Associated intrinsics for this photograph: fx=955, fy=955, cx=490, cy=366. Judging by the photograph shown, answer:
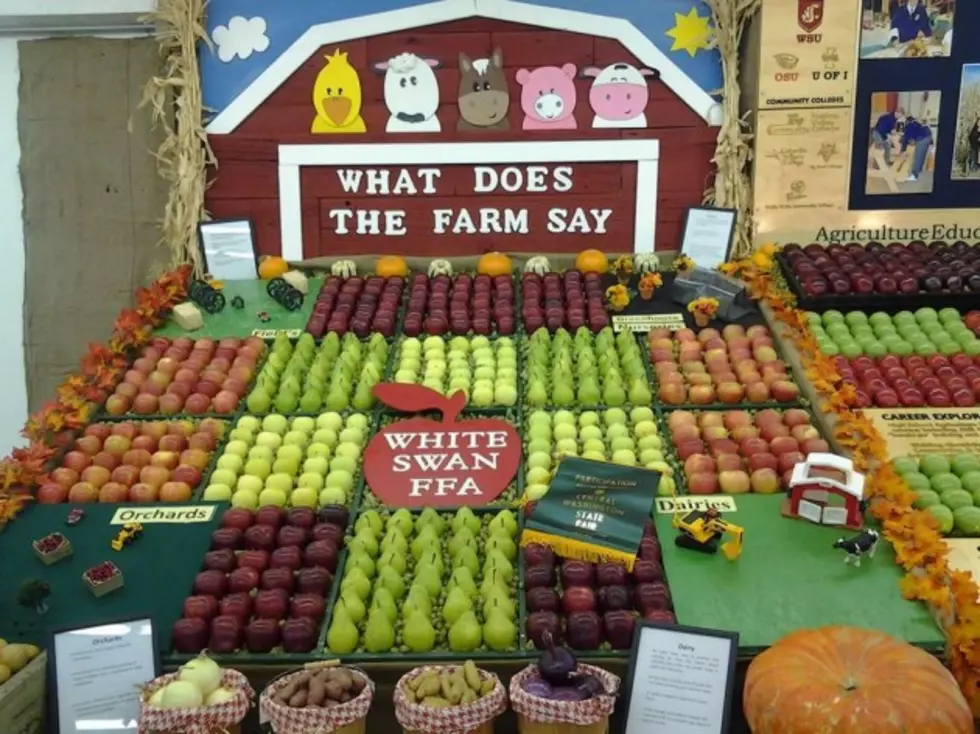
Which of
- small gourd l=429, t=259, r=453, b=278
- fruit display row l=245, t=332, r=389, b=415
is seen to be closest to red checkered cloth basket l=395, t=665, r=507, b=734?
fruit display row l=245, t=332, r=389, b=415

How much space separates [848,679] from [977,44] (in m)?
3.28

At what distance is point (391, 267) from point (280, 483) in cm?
167

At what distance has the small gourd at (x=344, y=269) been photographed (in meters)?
4.46

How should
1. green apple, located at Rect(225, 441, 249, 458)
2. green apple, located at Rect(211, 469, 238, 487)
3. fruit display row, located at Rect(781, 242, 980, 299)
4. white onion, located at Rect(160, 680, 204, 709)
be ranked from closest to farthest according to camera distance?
1. white onion, located at Rect(160, 680, 204, 709)
2. green apple, located at Rect(211, 469, 238, 487)
3. green apple, located at Rect(225, 441, 249, 458)
4. fruit display row, located at Rect(781, 242, 980, 299)

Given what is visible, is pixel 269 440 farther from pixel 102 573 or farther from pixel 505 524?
pixel 505 524

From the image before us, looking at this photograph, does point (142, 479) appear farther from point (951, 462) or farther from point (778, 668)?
point (951, 462)

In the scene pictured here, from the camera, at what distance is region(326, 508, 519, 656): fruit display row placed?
7.71ft

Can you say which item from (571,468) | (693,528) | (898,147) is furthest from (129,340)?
(898,147)

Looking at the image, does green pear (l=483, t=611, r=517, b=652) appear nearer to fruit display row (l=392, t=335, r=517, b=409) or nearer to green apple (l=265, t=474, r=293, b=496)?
green apple (l=265, t=474, r=293, b=496)

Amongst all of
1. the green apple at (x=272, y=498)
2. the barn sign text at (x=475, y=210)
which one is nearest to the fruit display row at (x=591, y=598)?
the green apple at (x=272, y=498)

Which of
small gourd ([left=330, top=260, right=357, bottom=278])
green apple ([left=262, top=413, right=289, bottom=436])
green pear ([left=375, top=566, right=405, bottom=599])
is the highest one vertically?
small gourd ([left=330, top=260, right=357, bottom=278])

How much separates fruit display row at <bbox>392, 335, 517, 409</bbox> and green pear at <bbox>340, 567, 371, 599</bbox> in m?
0.99

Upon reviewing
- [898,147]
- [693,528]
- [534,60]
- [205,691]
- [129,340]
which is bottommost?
[205,691]

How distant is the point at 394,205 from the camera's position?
4.52 m
